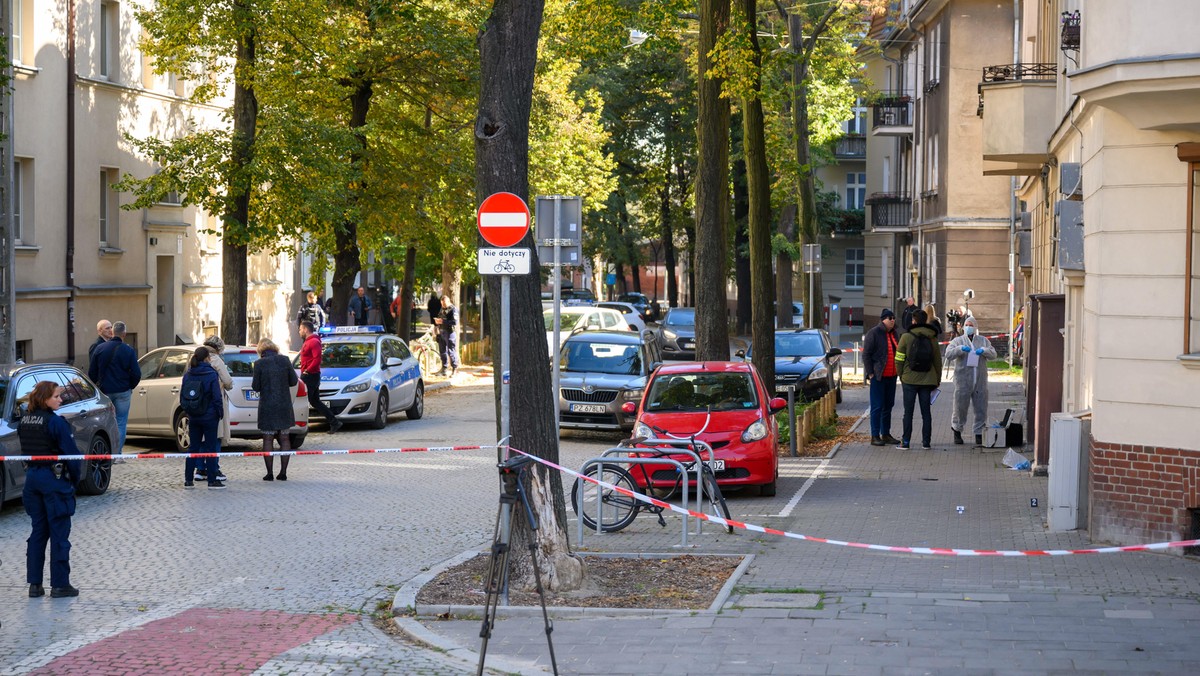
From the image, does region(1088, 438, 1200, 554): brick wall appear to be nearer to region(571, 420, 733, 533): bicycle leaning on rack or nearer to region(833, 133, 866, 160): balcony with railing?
region(571, 420, 733, 533): bicycle leaning on rack

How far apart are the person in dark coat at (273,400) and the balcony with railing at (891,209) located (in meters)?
36.9

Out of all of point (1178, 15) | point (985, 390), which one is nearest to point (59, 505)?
point (1178, 15)

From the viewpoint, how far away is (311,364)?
21.7m

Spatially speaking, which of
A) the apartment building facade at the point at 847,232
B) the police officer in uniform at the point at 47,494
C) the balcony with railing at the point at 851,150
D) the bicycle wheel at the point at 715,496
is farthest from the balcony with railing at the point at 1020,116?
the balcony with railing at the point at 851,150

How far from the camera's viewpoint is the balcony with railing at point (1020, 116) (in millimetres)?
18688

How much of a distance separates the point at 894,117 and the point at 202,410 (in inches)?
1506

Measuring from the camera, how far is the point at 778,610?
9.48m

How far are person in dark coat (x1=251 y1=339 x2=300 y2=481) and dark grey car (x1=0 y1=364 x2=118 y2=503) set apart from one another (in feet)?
5.72

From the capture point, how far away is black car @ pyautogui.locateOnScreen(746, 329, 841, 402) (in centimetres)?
2712

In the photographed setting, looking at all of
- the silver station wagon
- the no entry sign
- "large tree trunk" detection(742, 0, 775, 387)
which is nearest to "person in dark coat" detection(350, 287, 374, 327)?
the silver station wagon

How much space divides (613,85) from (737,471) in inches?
1479

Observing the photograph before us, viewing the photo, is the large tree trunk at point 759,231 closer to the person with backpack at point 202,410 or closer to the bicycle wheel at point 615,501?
the person with backpack at point 202,410

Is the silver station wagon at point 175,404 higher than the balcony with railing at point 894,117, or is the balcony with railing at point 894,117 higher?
the balcony with railing at point 894,117

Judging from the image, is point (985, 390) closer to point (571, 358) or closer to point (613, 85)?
point (571, 358)
